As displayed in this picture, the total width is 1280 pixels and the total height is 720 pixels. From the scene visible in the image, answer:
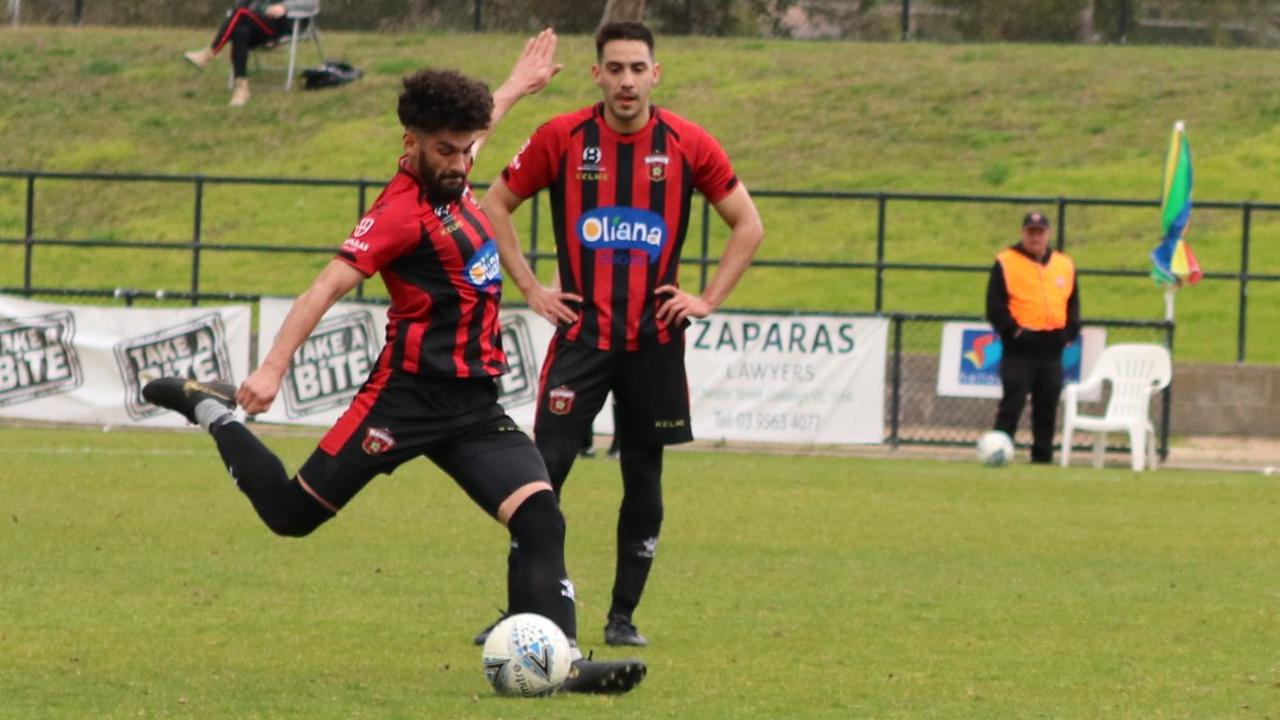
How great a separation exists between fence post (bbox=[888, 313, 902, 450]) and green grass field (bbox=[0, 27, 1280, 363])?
5.55 metres

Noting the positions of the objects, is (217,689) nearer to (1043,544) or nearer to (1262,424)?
(1043,544)

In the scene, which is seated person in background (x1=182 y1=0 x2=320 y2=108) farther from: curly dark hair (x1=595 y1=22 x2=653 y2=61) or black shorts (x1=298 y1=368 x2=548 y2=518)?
black shorts (x1=298 y1=368 x2=548 y2=518)

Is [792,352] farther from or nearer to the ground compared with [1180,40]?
nearer to the ground

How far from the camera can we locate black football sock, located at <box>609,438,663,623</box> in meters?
7.97

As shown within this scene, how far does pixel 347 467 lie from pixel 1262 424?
1547 cm

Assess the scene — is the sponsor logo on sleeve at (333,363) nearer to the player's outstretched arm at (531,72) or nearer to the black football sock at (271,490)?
the player's outstretched arm at (531,72)

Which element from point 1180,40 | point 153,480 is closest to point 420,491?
point 153,480

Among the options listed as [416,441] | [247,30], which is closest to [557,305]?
[416,441]

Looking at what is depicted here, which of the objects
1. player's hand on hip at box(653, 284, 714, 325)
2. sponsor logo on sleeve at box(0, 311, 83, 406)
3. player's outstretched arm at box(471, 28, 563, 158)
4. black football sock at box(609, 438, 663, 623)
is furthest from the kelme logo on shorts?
sponsor logo on sleeve at box(0, 311, 83, 406)

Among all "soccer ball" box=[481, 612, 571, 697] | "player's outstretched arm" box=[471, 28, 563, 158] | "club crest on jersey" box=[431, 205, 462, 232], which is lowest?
"soccer ball" box=[481, 612, 571, 697]

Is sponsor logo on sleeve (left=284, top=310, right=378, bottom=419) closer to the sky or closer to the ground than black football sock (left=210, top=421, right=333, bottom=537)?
closer to the ground

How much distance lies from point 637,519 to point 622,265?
3.04 feet

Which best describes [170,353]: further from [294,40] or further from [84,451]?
[294,40]

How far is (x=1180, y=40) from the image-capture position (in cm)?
3678
